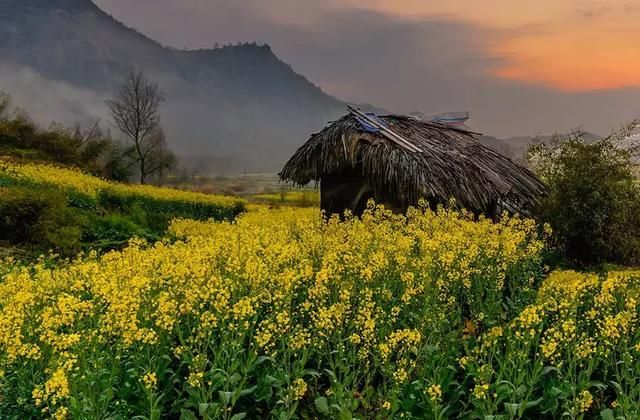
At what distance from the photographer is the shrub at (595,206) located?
17.5 m

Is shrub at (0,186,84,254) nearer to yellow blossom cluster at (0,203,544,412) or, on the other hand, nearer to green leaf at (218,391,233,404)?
yellow blossom cluster at (0,203,544,412)

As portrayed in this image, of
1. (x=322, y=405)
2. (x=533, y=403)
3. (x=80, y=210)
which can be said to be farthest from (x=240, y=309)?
(x=80, y=210)

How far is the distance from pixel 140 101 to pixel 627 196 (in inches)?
1736

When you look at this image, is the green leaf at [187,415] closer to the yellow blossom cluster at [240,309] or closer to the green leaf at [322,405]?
the yellow blossom cluster at [240,309]

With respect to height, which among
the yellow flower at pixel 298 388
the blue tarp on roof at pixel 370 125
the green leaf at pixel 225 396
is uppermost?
the blue tarp on roof at pixel 370 125

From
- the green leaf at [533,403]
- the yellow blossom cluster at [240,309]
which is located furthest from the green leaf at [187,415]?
the green leaf at [533,403]

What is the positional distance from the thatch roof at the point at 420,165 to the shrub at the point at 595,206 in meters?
1.16

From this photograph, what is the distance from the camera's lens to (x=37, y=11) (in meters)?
179

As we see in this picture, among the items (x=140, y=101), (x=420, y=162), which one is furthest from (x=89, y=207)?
(x=140, y=101)

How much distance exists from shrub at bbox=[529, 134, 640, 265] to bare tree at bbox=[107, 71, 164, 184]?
126 ft

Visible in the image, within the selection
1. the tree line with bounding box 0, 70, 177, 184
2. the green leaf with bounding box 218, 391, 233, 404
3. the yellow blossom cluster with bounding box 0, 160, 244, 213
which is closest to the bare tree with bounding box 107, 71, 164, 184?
the tree line with bounding box 0, 70, 177, 184

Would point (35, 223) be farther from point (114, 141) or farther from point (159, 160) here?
point (159, 160)

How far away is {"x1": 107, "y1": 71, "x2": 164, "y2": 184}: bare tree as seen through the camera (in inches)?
2042

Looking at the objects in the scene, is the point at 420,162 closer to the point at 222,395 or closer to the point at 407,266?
the point at 407,266
